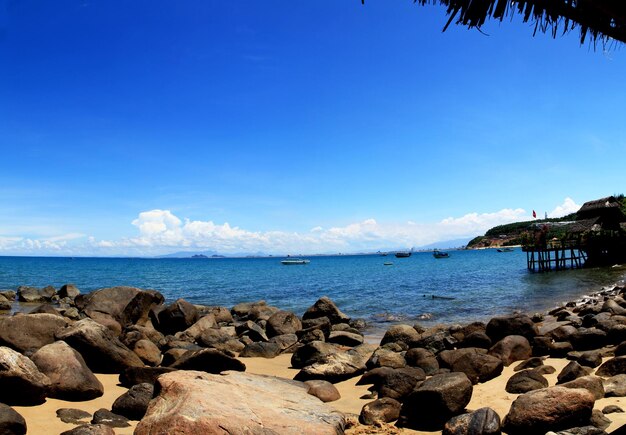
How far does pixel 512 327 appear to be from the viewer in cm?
1070

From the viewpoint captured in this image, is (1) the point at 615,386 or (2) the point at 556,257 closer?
(1) the point at 615,386

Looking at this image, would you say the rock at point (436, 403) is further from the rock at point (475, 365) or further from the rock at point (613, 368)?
the rock at point (613, 368)

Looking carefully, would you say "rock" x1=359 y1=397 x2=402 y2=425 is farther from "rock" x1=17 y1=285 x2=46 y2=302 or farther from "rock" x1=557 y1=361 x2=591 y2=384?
"rock" x1=17 y1=285 x2=46 y2=302

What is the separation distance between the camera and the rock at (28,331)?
9195 millimetres

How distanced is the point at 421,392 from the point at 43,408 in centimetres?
560

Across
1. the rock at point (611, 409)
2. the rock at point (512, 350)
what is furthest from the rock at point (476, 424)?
the rock at point (512, 350)

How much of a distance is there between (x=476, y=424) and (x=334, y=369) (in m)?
4.09

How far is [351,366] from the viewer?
9.63 m

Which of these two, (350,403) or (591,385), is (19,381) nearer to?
(350,403)

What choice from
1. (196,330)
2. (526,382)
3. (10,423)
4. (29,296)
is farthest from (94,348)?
(29,296)

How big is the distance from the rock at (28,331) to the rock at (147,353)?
1.71 meters

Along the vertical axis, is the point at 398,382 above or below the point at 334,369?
above

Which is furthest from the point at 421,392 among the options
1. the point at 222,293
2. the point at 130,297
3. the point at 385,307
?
the point at 222,293

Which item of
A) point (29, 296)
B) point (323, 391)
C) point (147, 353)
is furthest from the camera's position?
point (29, 296)
